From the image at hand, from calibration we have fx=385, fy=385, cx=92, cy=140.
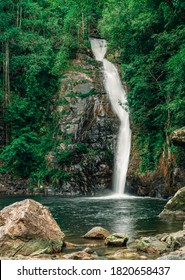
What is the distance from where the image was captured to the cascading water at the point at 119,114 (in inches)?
950

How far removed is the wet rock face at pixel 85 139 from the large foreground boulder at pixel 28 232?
1594cm

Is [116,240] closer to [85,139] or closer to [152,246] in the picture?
[152,246]

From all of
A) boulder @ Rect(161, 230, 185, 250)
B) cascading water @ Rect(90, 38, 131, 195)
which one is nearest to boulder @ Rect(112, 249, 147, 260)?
boulder @ Rect(161, 230, 185, 250)

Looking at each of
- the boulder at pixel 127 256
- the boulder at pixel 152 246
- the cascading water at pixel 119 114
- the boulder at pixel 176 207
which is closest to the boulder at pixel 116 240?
the boulder at pixel 152 246

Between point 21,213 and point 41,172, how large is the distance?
1901 centimetres

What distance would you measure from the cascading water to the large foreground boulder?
14.7 meters

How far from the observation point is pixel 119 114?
27125mm

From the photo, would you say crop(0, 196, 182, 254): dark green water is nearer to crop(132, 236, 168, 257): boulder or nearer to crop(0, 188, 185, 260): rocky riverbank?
crop(0, 188, 185, 260): rocky riverbank

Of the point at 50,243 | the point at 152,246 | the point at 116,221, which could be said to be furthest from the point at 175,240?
the point at 116,221

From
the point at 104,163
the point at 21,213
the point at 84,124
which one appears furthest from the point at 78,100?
the point at 21,213

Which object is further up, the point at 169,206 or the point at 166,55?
the point at 166,55
